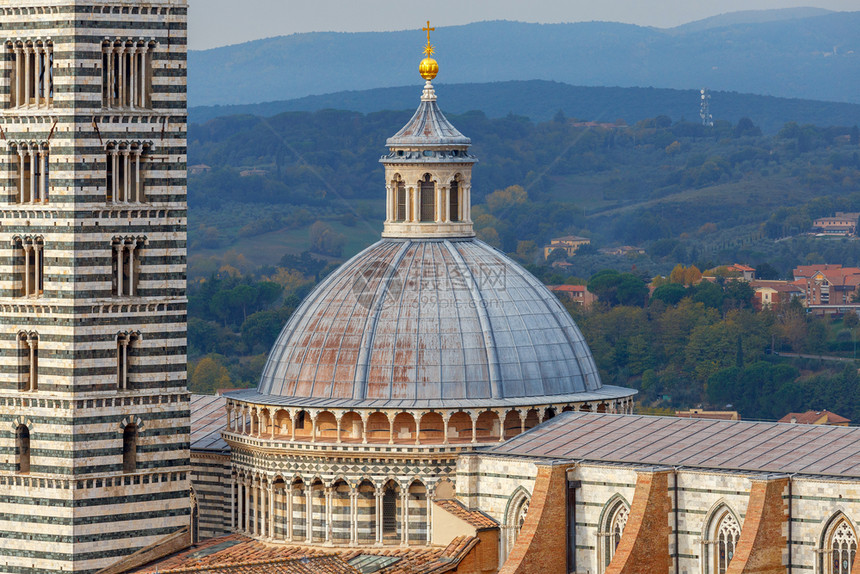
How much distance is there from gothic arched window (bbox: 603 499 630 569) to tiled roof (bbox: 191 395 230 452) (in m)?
11.0

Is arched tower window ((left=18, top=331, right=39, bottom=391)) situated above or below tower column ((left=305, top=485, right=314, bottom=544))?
above

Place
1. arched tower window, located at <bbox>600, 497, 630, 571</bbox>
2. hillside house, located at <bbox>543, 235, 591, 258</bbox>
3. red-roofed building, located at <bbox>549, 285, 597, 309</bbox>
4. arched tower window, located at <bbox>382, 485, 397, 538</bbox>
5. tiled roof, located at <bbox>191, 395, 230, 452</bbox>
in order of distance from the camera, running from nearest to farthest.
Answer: arched tower window, located at <bbox>600, 497, 630, 571</bbox>, arched tower window, located at <bbox>382, 485, 397, 538</bbox>, tiled roof, located at <bbox>191, 395, 230, 452</bbox>, red-roofed building, located at <bbox>549, 285, 597, 309</bbox>, hillside house, located at <bbox>543, 235, 591, 258</bbox>

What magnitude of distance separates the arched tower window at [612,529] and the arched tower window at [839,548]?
16.2 ft

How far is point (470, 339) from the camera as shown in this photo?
51.9 metres

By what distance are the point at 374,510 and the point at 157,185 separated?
8705 millimetres

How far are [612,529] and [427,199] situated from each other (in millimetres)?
11030

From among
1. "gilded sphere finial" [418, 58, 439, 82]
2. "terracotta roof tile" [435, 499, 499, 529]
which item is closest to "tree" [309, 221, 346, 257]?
"gilded sphere finial" [418, 58, 439, 82]

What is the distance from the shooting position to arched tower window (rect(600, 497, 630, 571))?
47.3m

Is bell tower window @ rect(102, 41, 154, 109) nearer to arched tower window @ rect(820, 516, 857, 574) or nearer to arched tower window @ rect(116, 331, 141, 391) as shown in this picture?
arched tower window @ rect(116, 331, 141, 391)

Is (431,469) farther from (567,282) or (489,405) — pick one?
(567,282)

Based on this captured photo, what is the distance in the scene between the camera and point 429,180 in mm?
54938

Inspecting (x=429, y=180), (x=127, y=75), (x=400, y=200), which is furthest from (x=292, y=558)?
(x=127, y=75)

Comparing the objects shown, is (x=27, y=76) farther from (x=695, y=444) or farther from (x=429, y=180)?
(x=695, y=444)

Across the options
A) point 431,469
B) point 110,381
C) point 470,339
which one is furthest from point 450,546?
point 110,381
